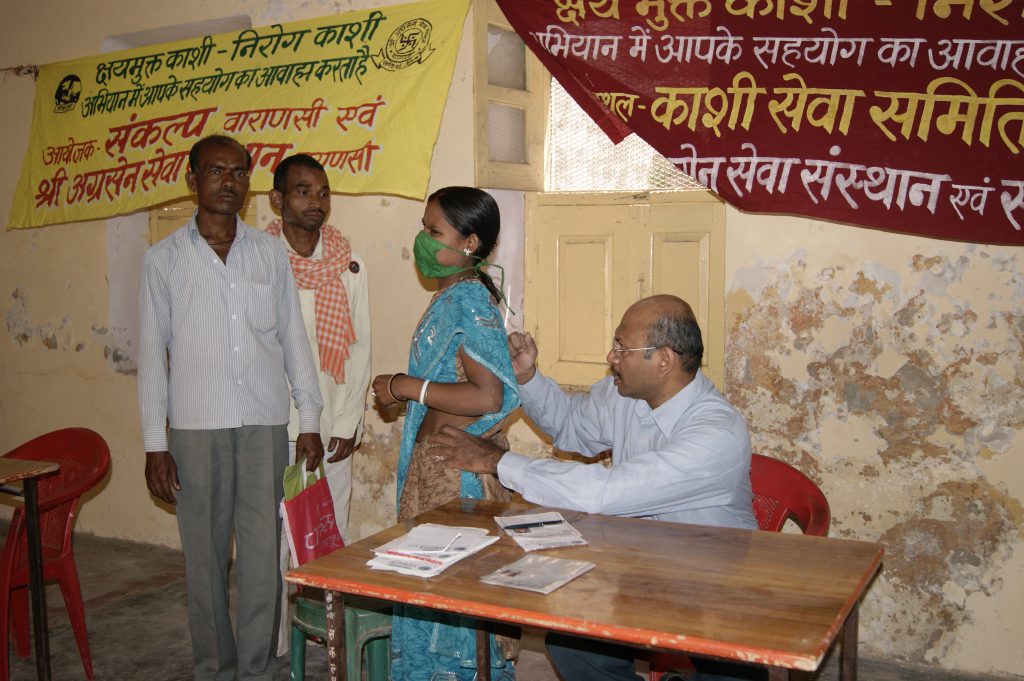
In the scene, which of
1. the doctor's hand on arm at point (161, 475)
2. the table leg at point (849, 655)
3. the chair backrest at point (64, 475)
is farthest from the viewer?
the chair backrest at point (64, 475)

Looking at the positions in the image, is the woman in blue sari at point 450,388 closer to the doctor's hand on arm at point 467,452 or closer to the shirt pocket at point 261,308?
the doctor's hand on arm at point 467,452

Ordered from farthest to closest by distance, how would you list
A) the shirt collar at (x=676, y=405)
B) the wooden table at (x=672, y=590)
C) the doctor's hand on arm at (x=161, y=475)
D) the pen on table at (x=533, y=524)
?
the doctor's hand on arm at (x=161, y=475), the shirt collar at (x=676, y=405), the pen on table at (x=533, y=524), the wooden table at (x=672, y=590)

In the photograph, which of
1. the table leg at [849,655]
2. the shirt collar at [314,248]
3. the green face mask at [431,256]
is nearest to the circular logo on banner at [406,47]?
the shirt collar at [314,248]

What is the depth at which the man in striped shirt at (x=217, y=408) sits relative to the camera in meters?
3.27

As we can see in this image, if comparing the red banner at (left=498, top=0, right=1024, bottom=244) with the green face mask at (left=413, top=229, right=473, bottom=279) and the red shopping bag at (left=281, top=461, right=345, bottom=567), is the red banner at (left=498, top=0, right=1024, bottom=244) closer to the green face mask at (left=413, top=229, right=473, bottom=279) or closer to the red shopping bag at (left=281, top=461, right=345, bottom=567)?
the green face mask at (left=413, top=229, right=473, bottom=279)

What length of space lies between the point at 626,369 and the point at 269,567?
5.28 feet

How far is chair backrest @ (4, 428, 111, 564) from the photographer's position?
3.71 m

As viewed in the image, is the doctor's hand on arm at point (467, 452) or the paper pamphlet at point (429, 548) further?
the doctor's hand on arm at point (467, 452)

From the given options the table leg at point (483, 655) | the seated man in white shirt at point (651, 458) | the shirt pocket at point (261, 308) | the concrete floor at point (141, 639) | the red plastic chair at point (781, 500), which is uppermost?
the shirt pocket at point (261, 308)

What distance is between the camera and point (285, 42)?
5000 mm

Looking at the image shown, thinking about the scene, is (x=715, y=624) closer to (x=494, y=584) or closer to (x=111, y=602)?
(x=494, y=584)

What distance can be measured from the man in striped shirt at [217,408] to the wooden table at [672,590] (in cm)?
107

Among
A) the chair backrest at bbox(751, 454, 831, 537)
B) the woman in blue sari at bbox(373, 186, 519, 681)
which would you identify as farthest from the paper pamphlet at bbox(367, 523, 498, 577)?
the chair backrest at bbox(751, 454, 831, 537)

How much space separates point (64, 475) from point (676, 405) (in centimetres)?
283
